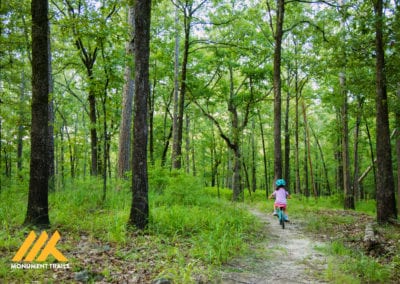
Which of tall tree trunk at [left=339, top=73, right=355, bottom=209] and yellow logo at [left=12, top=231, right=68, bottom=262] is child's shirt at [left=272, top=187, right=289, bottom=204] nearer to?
yellow logo at [left=12, top=231, right=68, bottom=262]

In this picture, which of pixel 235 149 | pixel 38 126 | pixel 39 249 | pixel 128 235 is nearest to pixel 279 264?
pixel 128 235

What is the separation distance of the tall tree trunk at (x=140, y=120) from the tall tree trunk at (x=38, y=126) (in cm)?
200

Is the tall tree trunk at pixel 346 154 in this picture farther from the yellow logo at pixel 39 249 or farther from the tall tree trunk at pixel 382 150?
the yellow logo at pixel 39 249

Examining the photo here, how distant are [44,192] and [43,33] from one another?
363 cm

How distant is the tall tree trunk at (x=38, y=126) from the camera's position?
6.48 m

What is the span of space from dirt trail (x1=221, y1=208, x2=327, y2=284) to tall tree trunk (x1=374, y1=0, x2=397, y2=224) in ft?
12.0

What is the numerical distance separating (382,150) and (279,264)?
6.67 meters

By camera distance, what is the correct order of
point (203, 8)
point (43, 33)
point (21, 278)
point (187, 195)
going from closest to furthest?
point (21, 278), point (43, 33), point (187, 195), point (203, 8)

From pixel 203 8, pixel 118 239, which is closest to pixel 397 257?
pixel 118 239

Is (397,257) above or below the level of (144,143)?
below

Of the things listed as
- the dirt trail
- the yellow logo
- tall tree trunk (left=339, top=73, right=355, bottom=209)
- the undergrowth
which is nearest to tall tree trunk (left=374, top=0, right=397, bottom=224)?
the dirt trail

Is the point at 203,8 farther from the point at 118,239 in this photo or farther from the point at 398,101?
the point at 118,239

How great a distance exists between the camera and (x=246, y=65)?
65.1 ft

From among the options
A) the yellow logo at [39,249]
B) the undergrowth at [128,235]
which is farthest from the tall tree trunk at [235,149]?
the yellow logo at [39,249]
